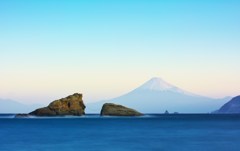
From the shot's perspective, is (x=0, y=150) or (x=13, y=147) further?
(x=13, y=147)

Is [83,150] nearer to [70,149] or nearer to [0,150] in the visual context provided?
[70,149]

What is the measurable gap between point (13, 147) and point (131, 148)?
2201cm

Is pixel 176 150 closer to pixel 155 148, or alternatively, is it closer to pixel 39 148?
pixel 155 148

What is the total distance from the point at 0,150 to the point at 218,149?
37.9 m

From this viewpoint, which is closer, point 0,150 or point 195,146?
point 0,150

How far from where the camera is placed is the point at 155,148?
7750cm

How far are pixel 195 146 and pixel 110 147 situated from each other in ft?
52.1

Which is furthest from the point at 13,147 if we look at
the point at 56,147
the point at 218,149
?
the point at 218,149

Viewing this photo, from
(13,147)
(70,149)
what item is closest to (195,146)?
(70,149)

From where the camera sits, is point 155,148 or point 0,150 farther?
point 155,148

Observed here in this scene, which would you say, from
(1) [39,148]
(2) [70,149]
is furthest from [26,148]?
(2) [70,149]

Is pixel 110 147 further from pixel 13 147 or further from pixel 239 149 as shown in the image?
pixel 239 149

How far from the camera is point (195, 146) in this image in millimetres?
78688

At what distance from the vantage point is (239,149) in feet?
238
